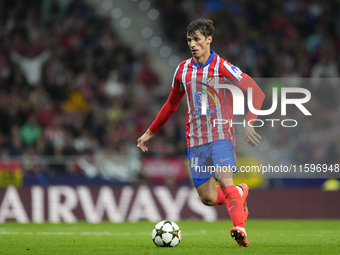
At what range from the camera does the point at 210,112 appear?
6.39 m

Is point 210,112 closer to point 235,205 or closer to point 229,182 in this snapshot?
point 229,182

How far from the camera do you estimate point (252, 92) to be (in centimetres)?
618

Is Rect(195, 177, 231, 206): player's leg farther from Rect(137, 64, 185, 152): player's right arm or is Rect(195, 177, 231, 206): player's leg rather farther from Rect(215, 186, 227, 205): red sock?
Rect(137, 64, 185, 152): player's right arm

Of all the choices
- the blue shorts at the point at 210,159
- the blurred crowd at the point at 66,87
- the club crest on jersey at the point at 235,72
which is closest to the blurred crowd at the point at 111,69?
the blurred crowd at the point at 66,87

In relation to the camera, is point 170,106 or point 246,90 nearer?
point 246,90

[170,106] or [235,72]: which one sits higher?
[235,72]

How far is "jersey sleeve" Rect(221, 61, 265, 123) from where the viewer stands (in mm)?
6133

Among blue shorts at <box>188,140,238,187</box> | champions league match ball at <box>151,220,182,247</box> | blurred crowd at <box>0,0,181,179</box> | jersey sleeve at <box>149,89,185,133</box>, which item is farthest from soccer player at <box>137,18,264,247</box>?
blurred crowd at <box>0,0,181,179</box>

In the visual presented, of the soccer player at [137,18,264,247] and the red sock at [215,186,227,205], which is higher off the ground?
the soccer player at [137,18,264,247]

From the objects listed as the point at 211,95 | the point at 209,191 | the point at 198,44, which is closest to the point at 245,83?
the point at 211,95

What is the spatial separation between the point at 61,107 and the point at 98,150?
5.86 ft

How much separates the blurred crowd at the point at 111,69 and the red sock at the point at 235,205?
6604 millimetres

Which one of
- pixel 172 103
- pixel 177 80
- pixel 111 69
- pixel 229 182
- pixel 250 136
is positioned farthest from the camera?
pixel 111 69

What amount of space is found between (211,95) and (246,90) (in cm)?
37
